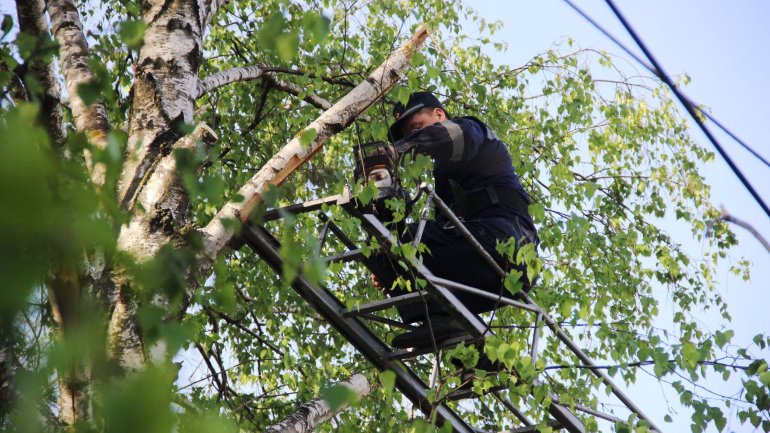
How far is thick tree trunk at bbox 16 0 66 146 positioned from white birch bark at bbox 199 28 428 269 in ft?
2.12

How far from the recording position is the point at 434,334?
437cm

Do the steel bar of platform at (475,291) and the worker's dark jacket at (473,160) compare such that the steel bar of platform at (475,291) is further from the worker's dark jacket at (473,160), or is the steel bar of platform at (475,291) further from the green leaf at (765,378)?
the green leaf at (765,378)

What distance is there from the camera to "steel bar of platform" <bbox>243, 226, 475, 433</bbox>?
432cm

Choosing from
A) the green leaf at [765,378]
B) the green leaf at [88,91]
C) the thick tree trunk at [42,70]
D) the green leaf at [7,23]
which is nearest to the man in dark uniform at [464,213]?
the green leaf at [765,378]

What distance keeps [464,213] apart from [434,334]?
0.80m

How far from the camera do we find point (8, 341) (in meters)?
1.90

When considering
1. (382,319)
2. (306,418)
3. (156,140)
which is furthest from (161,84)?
(382,319)

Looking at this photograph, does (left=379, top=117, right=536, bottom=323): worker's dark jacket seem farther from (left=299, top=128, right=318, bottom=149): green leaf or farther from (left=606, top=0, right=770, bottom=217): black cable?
(left=606, top=0, right=770, bottom=217): black cable

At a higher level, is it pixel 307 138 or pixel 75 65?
pixel 75 65

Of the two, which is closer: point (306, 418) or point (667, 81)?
point (667, 81)

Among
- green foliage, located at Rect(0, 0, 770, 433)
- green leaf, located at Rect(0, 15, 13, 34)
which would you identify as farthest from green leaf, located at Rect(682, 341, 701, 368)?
green leaf, located at Rect(0, 15, 13, 34)

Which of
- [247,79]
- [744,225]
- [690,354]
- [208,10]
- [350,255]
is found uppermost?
[247,79]

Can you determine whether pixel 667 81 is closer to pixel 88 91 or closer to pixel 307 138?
pixel 307 138

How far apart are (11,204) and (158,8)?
7.96 ft
